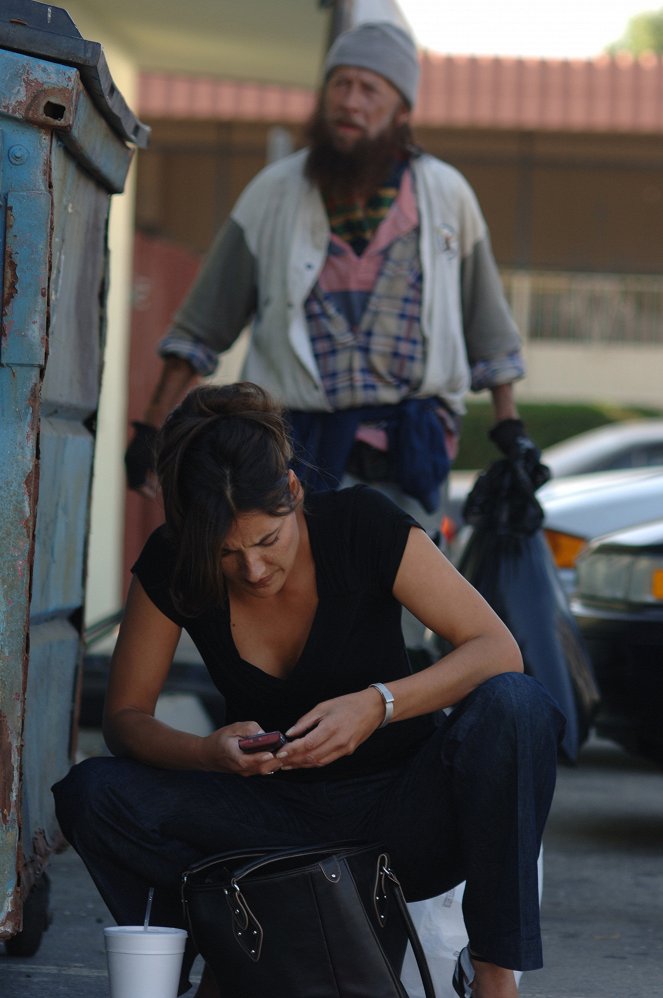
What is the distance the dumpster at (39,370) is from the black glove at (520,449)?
131 cm

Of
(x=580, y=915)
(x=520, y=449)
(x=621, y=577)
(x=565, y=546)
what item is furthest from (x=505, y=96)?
(x=580, y=915)

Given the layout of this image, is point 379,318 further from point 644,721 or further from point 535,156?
point 535,156

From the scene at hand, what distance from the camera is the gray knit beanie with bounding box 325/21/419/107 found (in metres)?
4.20

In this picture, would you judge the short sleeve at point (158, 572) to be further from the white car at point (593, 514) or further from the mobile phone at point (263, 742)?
the white car at point (593, 514)

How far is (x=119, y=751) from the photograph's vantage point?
2.97 m

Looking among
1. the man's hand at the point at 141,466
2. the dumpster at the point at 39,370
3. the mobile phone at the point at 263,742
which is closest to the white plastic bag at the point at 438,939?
the mobile phone at the point at 263,742

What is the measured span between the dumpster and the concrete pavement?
164 mm

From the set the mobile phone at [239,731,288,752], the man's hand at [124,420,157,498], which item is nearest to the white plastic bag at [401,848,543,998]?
the mobile phone at [239,731,288,752]

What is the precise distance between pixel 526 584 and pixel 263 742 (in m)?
1.66

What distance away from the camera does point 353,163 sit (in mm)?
4207

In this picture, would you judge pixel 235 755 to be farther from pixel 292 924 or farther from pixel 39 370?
pixel 39 370

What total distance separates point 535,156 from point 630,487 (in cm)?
1483

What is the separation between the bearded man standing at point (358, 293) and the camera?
163 inches

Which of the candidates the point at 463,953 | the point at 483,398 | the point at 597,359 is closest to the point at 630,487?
the point at 463,953
